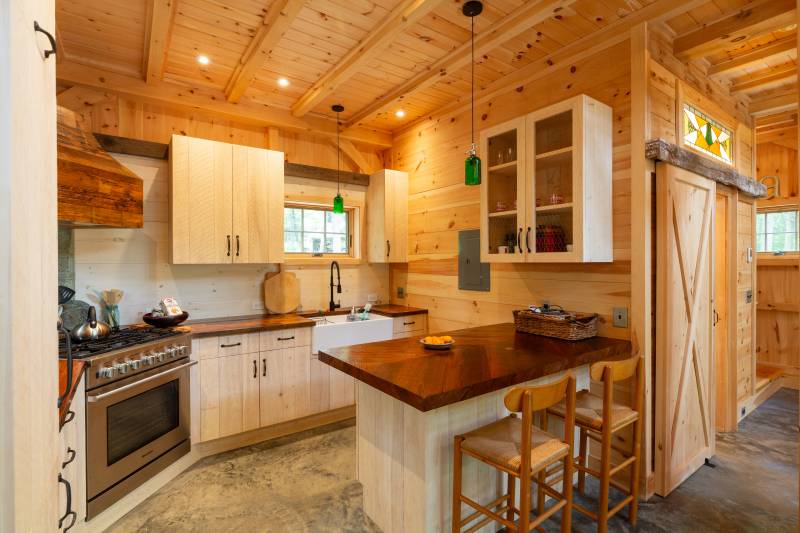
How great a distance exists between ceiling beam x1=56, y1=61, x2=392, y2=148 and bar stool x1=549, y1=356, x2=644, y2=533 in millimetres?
3345

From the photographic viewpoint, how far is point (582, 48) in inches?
105

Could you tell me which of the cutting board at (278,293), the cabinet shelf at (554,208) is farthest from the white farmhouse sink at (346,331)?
the cabinet shelf at (554,208)

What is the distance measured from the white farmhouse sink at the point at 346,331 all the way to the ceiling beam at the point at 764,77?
3566 millimetres

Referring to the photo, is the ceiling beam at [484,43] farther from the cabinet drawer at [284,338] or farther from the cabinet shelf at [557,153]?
the cabinet drawer at [284,338]

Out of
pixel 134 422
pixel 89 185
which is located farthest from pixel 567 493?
pixel 89 185

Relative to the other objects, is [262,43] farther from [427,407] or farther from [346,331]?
[427,407]

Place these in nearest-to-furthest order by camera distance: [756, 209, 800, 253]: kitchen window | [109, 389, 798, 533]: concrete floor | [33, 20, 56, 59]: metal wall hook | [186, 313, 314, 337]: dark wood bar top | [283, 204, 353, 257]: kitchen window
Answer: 1. [33, 20, 56, 59]: metal wall hook
2. [109, 389, 798, 533]: concrete floor
3. [186, 313, 314, 337]: dark wood bar top
4. [283, 204, 353, 257]: kitchen window
5. [756, 209, 800, 253]: kitchen window

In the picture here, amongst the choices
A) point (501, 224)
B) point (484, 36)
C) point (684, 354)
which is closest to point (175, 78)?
point (484, 36)

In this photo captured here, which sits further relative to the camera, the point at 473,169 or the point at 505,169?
the point at 505,169

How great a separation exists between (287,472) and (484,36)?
3.23 metres

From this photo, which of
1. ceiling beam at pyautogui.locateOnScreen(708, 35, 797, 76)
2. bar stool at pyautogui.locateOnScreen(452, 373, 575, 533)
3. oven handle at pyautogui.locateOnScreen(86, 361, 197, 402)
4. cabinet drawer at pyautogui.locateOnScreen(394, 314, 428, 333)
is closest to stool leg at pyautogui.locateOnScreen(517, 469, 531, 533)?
bar stool at pyautogui.locateOnScreen(452, 373, 575, 533)

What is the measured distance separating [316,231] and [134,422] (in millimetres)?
2342

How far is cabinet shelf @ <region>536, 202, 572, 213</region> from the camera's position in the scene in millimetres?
2420

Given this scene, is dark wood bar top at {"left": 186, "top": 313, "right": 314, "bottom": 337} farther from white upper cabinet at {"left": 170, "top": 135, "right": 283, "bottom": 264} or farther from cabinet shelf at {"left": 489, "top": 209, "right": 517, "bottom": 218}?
cabinet shelf at {"left": 489, "top": 209, "right": 517, "bottom": 218}
